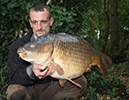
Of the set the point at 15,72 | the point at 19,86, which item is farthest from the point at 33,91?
the point at 15,72

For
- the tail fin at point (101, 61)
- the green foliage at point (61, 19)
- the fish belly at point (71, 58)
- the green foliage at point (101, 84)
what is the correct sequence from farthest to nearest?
the green foliage at point (101, 84) → the green foliage at point (61, 19) → the tail fin at point (101, 61) → the fish belly at point (71, 58)

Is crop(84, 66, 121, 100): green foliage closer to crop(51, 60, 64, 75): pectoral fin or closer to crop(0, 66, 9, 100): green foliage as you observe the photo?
crop(0, 66, 9, 100): green foliage

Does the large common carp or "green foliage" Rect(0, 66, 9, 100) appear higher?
the large common carp

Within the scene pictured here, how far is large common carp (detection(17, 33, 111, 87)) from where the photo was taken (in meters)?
1.59

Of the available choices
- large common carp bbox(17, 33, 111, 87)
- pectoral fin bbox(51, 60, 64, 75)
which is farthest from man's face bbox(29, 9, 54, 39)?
pectoral fin bbox(51, 60, 64, 75)

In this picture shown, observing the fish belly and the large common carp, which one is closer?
the large common carp

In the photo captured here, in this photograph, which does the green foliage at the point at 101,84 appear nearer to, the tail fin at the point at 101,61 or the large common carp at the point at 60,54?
the tail fin at the point at 101,61

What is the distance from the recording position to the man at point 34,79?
2.20m

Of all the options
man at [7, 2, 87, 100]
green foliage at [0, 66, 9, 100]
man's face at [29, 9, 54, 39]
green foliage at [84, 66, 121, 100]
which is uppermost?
man's face at [29, 9, 54, 39]

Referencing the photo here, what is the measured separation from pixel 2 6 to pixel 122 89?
2.67 meters

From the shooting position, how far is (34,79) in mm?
2047

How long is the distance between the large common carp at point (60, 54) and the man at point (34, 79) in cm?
33

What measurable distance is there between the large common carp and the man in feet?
1.09

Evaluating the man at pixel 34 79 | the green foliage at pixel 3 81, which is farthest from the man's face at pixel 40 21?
the green foliage at pixel 3 81
